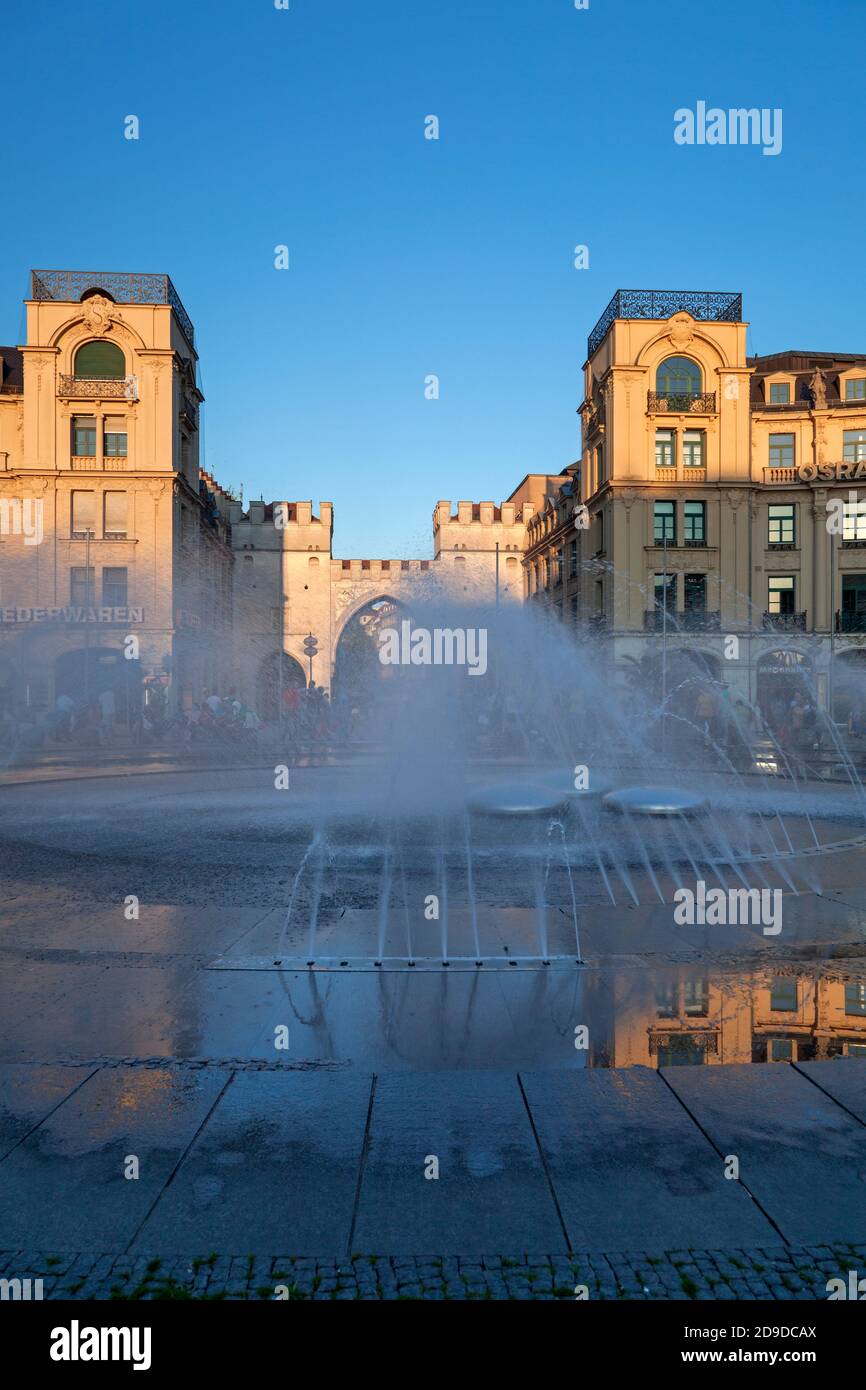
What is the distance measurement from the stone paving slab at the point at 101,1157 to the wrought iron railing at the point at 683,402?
132 ft

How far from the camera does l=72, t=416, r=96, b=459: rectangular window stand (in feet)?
134

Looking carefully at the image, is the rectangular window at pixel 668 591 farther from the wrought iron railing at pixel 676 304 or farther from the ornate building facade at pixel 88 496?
the ornate building facade at pixel 88 496

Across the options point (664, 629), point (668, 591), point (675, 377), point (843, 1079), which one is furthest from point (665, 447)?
point (843, 1079)

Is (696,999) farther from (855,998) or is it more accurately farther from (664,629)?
(664,629)

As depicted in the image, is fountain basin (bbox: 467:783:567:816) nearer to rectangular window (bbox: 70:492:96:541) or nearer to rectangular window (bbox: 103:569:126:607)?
rectangular window (bbox: 103:569:126:607)

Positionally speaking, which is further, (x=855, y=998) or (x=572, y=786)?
(x=572, y=786)

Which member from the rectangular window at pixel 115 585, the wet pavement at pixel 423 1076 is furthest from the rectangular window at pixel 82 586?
the wet pavement at pixel 423 1076

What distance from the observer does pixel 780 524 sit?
41969 mm

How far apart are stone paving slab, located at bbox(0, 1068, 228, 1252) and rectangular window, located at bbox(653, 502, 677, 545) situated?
38886 millimetres

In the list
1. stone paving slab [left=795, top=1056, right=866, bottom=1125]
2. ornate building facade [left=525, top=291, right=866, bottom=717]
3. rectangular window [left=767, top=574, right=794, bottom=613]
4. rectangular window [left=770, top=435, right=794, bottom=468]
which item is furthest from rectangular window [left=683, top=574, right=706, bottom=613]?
stone paving slab [left=795, top=1056, right=866, bottom=1125]

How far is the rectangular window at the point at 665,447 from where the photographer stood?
41.1m

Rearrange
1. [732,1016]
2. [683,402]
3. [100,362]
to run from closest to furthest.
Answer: [732,1016] → [683,402] → [100,362]

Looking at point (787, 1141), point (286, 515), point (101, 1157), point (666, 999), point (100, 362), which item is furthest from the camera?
point (286, 515)

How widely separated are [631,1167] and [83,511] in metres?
41.8
